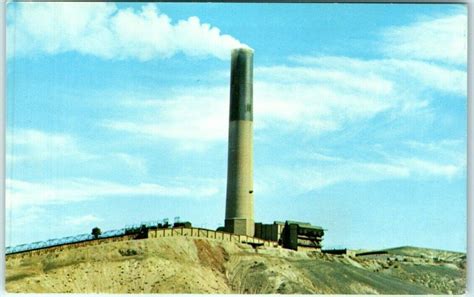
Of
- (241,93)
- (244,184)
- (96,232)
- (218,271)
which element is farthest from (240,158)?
(96,232)

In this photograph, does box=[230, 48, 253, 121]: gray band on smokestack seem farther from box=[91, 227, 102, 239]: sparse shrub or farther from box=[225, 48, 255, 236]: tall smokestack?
box=[91, 227, 102, 239]: sparse shrub

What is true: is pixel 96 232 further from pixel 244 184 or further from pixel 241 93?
Result: pixel 241 93

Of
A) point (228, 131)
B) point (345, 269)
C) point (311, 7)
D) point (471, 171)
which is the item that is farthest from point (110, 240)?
point (471, 171)

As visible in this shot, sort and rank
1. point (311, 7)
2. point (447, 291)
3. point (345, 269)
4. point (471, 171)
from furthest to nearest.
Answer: point (345, 269) < point (447, 291) < point (311, 7) < point (471, 171)

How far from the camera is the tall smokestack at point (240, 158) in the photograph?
19.0 metres

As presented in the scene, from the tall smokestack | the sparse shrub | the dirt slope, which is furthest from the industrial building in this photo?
the sparse shrub

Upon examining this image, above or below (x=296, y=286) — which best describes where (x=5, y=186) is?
above

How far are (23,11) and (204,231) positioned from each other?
587cm

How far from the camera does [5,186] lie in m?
15.0

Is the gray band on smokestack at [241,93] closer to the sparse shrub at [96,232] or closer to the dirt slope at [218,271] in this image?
the dirt slope at [218,271]

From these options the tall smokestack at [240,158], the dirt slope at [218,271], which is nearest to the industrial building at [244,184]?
the tall smokestack at [240,158]

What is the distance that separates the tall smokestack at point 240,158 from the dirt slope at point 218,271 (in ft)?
2.01

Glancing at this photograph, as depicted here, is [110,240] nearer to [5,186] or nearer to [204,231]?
[204,231]

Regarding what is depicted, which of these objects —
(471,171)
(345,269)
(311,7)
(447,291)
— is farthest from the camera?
(345,269)
